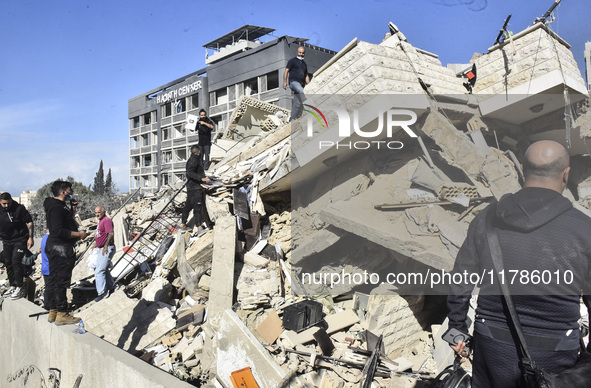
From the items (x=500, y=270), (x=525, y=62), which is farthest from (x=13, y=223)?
(x=525, y=62)

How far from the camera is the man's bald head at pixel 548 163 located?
2.26m

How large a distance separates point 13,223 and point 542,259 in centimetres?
747

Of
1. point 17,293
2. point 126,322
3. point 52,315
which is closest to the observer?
point 52,315

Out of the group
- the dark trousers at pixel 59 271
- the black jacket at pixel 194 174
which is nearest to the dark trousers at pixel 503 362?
the dark trousers at pixel 59 271

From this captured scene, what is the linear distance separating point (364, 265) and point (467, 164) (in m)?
2.32

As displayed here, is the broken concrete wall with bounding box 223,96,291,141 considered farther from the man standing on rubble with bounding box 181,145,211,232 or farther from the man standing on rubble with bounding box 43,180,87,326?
the man standing on rubble with bounding box 43,180,87,326

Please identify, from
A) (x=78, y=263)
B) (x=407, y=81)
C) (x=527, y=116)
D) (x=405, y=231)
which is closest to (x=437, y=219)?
(x=405, y=231)

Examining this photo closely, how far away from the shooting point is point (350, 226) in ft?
19.0

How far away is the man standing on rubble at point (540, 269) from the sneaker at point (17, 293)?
6.91 m

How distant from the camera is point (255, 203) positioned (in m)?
7.73

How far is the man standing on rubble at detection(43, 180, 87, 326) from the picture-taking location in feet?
15.8

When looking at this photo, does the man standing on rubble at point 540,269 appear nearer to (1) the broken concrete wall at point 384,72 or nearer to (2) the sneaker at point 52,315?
(1) the broken concrete wall at point 384,72

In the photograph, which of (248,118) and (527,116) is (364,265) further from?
(248,118)

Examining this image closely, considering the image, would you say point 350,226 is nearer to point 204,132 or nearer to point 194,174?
point 194,174
